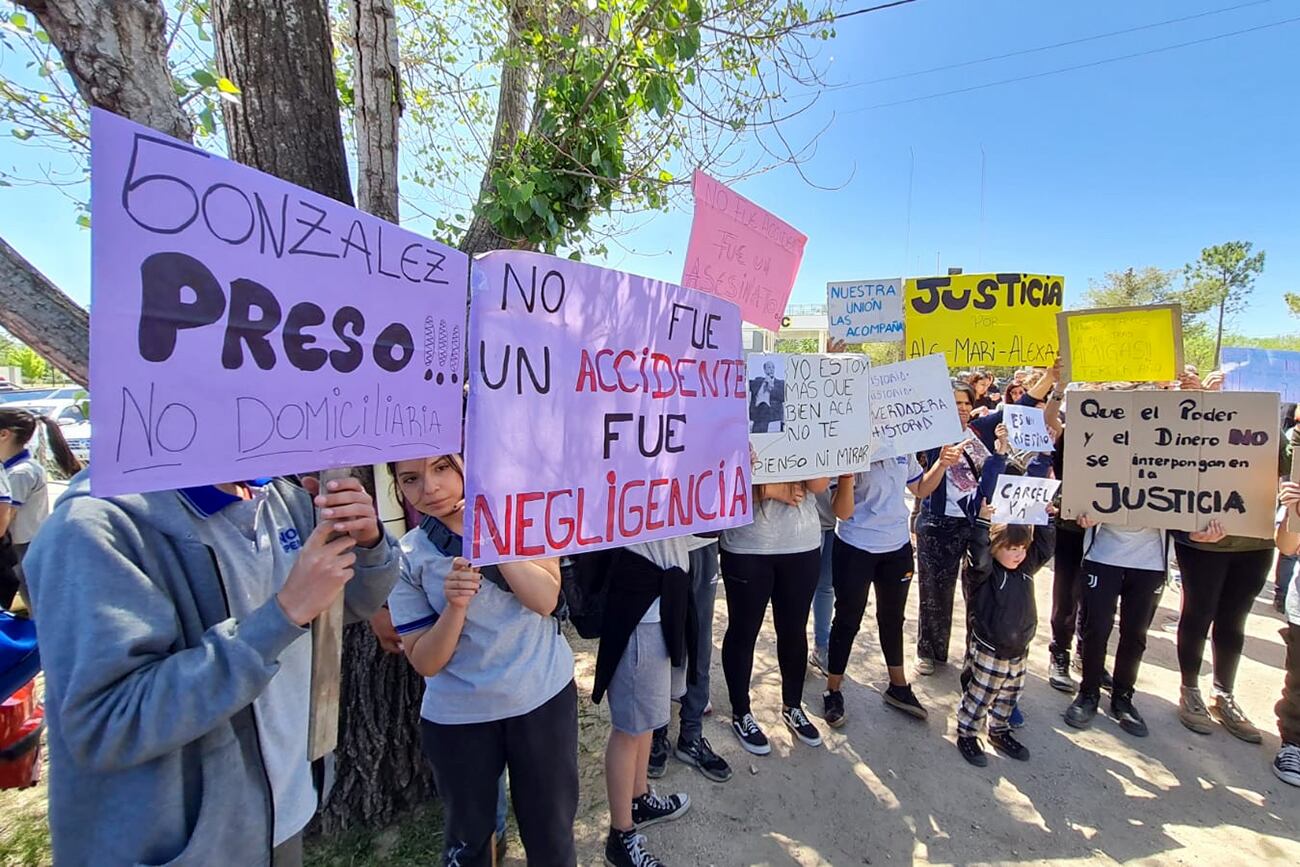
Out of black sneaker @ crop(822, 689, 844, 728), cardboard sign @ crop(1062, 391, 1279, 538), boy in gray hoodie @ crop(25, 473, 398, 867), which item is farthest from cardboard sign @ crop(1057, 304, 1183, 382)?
boy in gray hoodie @ crop(25, 473, 398, 867)

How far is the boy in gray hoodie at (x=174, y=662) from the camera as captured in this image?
100 cm

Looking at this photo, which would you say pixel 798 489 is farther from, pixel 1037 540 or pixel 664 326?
pixel 1037 540

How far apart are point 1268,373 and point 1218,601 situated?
7.51 ft

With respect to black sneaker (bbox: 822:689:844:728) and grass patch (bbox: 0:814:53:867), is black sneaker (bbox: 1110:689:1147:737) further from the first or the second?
grass patch (bbox: 0:814:53:867)

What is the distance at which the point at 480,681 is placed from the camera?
1.69 metres

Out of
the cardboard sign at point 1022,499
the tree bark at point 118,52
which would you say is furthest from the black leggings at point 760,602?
the tree bark at point 118,52

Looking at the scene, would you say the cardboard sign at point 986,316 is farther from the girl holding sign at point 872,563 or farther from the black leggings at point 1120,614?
the black leggings at point 1120,614

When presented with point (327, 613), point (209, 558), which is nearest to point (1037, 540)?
point (327, 613)

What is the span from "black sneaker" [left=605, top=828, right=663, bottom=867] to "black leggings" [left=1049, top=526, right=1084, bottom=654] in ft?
10.2

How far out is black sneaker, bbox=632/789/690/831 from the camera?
8.45ft

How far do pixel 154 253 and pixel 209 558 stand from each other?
0.62 m

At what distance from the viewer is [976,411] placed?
15.4 ft

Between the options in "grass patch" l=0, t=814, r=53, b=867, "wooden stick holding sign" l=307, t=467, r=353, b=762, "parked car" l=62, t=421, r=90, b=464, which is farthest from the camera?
"parked car" l=62, t=421, r=90, b=464

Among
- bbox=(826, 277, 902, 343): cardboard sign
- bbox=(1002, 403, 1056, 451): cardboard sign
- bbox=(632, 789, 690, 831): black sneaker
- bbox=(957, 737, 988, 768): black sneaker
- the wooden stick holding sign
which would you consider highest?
bbox=(826, 277, 902, 343): cardboard sign
